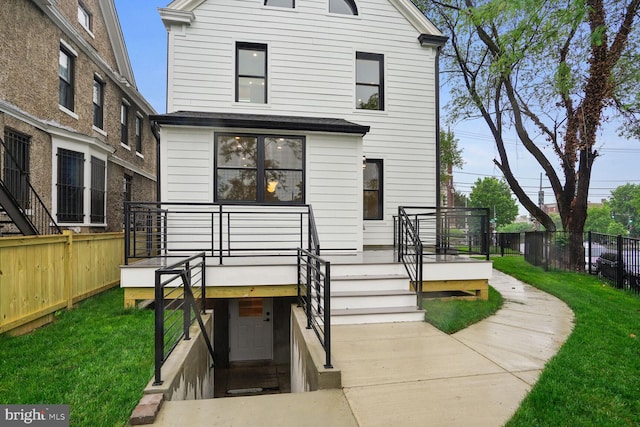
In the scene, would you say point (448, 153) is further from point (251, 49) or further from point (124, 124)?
point (124, 124)

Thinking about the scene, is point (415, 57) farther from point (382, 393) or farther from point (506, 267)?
point (382, 393)

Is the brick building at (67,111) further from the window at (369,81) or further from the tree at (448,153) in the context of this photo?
the tree at (448,153)

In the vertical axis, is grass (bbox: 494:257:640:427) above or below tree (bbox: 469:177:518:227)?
below

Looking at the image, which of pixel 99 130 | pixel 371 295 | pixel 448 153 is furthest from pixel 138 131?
pixel 448 153

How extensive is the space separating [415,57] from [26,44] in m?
9.60

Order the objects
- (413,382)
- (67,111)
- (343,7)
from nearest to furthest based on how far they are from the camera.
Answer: (413,382) < (343,7) < (67,111)

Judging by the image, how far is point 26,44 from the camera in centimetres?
769

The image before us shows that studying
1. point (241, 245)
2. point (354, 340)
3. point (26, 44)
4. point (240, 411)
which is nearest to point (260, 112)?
point (241, 245)

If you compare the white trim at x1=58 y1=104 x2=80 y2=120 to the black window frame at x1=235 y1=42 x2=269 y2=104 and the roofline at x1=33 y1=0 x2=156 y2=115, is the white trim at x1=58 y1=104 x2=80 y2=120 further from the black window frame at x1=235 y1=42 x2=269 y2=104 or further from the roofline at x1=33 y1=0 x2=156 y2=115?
the black window frame at x1=235 y1=42 x2=269 y2=104

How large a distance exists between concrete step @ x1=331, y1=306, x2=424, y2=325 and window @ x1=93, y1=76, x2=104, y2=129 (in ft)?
35.5

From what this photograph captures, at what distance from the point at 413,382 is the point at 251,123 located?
18.0 feet

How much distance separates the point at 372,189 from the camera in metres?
8.62

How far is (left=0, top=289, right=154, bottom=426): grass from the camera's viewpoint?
2604 millimetres

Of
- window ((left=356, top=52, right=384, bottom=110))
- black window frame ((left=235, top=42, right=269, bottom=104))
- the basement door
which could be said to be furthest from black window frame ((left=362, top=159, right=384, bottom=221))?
the basement door
